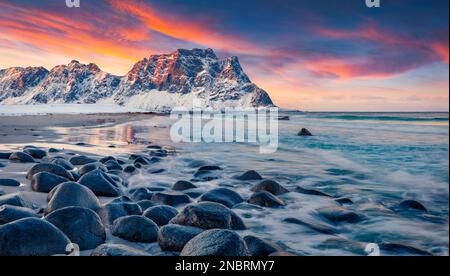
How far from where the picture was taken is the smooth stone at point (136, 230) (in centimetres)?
379

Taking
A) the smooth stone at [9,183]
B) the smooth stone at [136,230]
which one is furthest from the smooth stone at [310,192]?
the smooth stone at [9,183]

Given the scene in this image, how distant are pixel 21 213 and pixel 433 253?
5081 millimetres

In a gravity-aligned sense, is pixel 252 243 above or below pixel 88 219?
below

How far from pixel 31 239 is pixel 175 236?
141cm

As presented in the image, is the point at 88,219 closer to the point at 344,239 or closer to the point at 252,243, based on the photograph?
the point at 252,243

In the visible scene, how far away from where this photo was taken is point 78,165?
8945 millimetres

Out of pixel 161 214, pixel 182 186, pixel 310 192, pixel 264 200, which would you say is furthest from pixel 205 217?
pixel 310 192

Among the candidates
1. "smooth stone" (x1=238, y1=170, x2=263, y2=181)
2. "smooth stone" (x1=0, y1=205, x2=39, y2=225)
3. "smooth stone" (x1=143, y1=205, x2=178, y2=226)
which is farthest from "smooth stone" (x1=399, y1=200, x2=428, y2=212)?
"smooth stone" (x1=0, y1=205, x2=39, y2=225)

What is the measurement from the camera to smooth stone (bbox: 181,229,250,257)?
2924mm

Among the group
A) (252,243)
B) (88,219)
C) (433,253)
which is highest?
(88,219)

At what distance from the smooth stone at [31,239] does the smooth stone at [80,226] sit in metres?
0.29

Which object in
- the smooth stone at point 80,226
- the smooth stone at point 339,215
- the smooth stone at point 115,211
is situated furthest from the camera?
the smooth stone at point 339,215

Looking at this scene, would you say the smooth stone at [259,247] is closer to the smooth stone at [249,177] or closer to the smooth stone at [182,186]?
the smooth stone at [182,186]
